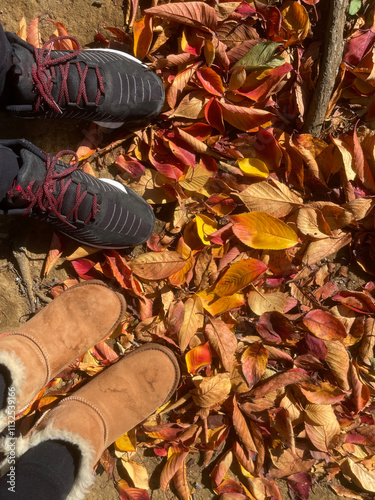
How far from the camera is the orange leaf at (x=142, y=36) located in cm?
147

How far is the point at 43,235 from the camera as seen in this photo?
5.53 ft

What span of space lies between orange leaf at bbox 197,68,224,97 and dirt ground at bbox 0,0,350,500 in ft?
1.37

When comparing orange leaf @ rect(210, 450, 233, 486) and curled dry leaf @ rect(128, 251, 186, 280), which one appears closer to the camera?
curled dry leaf @ rect(128, 251, 186, 280)

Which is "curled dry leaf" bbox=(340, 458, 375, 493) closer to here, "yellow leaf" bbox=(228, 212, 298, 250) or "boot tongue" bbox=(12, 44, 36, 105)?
"yellow leaf" bbox=(228, 212, 298, 250)

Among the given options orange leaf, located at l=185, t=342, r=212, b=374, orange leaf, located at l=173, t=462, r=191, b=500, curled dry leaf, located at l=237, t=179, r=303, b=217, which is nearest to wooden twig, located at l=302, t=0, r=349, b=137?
curled dry leaf, located at l=237, t=179, r=303, b=217

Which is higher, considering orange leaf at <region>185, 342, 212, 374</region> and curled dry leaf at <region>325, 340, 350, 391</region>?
curled dry leaf at <region>325, 340, 350, 391</region>

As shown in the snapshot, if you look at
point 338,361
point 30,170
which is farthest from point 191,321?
point 30,170

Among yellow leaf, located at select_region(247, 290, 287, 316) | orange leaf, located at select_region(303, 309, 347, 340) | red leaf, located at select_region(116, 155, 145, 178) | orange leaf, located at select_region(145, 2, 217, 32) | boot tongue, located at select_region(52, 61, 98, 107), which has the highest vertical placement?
orange leaf, located at select_region(145, 2, 217, 32)

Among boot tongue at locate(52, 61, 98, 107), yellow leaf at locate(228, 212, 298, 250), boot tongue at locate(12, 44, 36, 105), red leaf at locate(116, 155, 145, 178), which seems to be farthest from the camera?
red leaf at locate(116, 155, 145, 178)

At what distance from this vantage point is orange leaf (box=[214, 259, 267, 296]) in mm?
1526

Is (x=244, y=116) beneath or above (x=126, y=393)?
above

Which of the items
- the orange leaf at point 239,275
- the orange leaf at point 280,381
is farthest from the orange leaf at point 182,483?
the orange leaf at point 239,275

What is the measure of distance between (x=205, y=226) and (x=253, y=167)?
30 centimetres

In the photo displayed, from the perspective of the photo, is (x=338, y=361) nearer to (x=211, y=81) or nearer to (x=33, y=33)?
(x=211, y=81)
